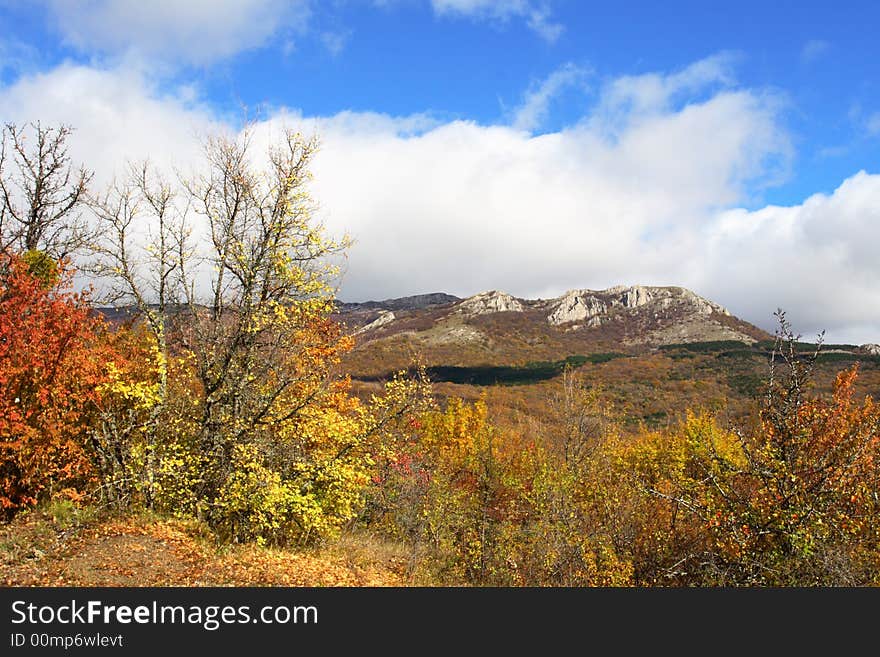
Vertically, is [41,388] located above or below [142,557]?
above

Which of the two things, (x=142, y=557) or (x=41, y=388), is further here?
(x=41, y=388)

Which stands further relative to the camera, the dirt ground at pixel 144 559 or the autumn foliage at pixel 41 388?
the autumn foliage at pixel 41 388

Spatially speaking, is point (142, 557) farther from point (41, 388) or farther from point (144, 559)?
point (41, 388)

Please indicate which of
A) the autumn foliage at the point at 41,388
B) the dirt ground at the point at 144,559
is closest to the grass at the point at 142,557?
the dirt ground at the point at 144,559

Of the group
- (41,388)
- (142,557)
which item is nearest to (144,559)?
(142,557)

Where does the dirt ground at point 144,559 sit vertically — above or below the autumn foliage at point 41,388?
below

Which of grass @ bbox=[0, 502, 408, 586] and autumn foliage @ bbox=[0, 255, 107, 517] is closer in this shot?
grass @ bbox=[0, 502, 408, 586]

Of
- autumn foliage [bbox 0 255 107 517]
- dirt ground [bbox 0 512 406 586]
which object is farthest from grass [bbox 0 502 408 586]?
autumn foliage [bbox 0 255 107 517]

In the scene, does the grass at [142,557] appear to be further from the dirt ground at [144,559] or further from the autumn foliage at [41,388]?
the autumn foliage at [41,388]

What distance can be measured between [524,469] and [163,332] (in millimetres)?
24151

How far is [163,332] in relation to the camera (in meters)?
15.7

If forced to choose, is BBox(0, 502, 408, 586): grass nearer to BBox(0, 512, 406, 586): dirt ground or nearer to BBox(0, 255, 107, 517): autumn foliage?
BBox(0, 512, 406, 586): dirt ground

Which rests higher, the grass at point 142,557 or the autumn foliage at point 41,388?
the autumn foliage at point 41,388

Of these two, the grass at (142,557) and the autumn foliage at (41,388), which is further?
the autumn foliage at (41,388)
